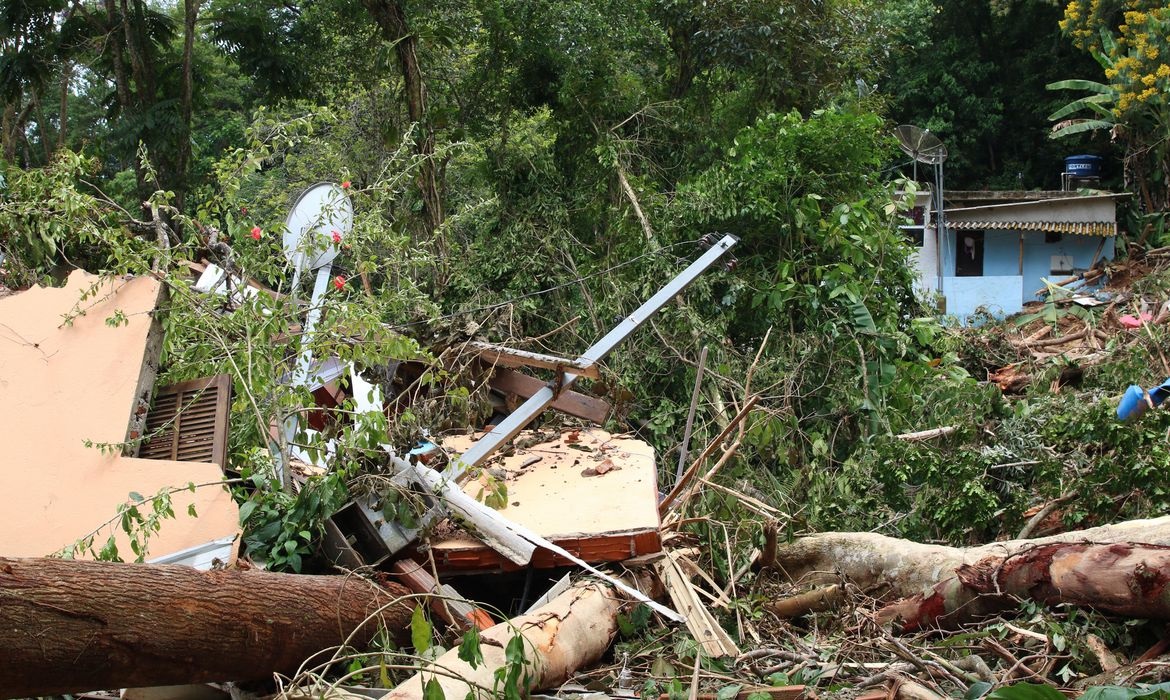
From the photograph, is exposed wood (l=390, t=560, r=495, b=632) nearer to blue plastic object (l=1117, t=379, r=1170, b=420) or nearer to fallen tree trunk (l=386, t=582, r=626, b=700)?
fallen tree trunk (l=386, t=582, r=626, b=700)

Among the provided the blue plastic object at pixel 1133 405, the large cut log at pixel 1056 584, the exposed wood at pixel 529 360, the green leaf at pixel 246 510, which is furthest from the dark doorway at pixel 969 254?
the green leaf at pixel 246 510

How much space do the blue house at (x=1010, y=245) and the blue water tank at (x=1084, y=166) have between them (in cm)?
194

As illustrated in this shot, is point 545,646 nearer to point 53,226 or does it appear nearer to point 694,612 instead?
point 694,612

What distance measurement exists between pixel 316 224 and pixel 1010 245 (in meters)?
18.2

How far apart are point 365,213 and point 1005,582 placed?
382 centimetres

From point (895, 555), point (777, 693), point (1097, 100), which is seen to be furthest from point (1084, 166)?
point (777, 693)

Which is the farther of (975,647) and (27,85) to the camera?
(27,85)

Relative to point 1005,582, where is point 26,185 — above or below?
above

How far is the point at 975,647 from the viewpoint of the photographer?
4000 mm

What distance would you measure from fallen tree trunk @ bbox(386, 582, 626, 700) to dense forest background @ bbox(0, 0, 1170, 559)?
5.53 feet

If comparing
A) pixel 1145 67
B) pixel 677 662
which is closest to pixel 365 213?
pixel 677 662

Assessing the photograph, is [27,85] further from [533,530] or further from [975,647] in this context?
[975,647]

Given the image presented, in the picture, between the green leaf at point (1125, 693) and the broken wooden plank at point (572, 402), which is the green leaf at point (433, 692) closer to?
the green leaf at point (1125, 693)

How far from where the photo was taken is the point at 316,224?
207 inches
